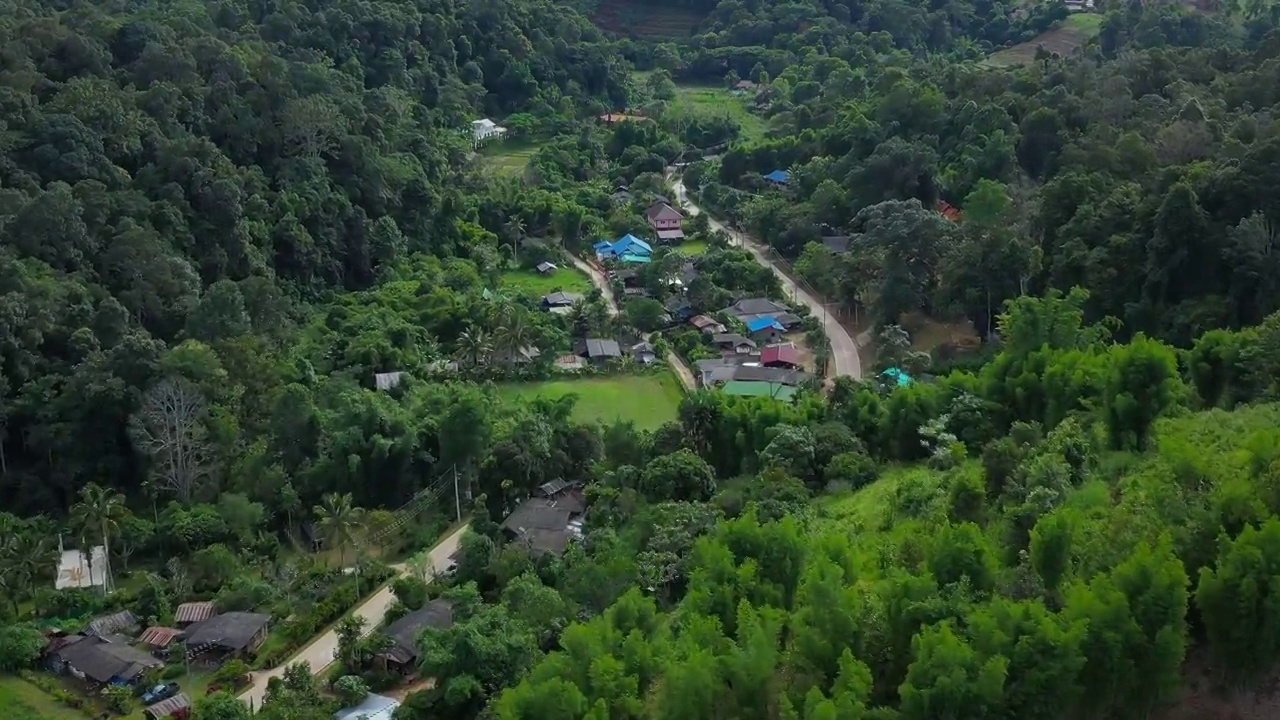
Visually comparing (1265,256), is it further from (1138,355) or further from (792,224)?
(792,224)

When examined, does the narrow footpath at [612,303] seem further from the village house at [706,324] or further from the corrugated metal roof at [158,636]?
the corrugated metal roof at [158,636]

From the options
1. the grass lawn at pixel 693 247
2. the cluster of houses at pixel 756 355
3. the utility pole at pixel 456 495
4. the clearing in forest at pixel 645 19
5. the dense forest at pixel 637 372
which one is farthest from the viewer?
the clearing in forest at pixel 645 19

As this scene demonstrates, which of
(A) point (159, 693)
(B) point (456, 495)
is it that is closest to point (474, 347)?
(B) point (456, 495)

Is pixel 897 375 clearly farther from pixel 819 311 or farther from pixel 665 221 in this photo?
pixel 665 221

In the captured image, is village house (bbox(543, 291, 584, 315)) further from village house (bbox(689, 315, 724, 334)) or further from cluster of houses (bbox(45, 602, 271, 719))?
cluster of houses (bbox(45, 602, 271, 719))

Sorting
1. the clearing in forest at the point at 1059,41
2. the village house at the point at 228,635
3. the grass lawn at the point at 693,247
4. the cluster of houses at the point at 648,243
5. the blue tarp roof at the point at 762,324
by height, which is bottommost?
the grass lawn at the point at 693,247

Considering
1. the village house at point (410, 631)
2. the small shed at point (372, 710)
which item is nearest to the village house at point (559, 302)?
the village house at point (410, 631)
